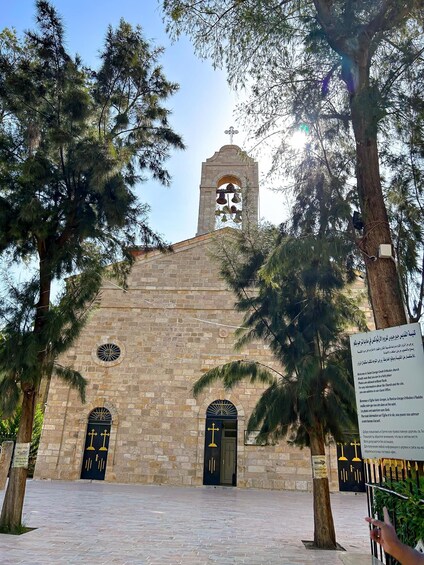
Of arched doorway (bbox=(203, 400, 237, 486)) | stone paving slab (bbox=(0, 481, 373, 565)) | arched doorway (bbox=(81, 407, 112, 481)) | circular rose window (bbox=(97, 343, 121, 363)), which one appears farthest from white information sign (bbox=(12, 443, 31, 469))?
circular rose window (bbox=(97, 343, 121, 363))

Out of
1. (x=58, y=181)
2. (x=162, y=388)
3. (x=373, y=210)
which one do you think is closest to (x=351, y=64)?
(x=373, y=210)

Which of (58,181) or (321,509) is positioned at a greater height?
(58,181)

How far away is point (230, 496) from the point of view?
1138cm

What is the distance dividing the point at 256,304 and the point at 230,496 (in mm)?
6610

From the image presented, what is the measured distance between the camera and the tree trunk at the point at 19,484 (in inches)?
229

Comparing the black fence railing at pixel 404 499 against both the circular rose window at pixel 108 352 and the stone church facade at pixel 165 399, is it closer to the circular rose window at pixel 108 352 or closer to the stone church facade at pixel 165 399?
the stone church facade at pixel 165 399

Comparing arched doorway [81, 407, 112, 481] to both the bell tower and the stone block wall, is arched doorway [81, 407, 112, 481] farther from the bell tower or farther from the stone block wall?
the bell tower

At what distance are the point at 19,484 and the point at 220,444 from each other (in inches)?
355

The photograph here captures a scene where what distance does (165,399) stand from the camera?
1458cm

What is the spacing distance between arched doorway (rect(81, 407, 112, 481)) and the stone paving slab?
8.50 ft

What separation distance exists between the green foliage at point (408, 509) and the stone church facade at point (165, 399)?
10.1m

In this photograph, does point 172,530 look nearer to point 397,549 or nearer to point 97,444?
point 397,549

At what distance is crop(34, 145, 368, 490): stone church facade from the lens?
1377cm

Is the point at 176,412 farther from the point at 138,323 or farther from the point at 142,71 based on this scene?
the point at 142,71
